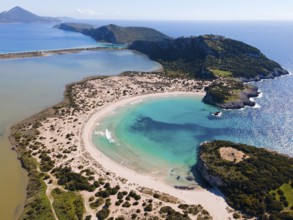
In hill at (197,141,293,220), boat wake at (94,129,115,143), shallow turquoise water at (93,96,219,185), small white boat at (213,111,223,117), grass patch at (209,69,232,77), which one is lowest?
boat wake at (94,129,115,143)

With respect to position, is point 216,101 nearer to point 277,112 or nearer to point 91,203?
point 277,112

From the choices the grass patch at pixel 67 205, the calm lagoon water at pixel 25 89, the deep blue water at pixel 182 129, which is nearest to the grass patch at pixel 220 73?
the deep blue water at pixel 182 129

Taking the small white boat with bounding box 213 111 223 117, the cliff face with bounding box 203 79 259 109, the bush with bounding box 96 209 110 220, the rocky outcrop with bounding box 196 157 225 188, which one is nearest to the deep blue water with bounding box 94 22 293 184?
the small white boat with bounding box 213 111 223 117

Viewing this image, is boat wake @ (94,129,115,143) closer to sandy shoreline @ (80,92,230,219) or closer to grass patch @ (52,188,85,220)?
sandy shoreline @ (80,92,230,219)

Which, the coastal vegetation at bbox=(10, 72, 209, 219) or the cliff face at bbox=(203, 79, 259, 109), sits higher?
the cliff face at bbox=(203, 79, 259, 109)

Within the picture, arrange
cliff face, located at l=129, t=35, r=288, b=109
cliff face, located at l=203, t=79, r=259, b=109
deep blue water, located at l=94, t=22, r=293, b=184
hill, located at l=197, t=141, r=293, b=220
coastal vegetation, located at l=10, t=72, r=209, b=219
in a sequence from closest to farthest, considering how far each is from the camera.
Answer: coastal vegetation, located at l=10, t=72, r=209, b=219
hill, located at l=197, t=141, r=293, b=220
deep blue water, located at l=94, t=22, r=293, b=184
cliff face, located at l=203, t=79, r=259, b=109
cliff face, located at l=129, t=35, r=288, b=109

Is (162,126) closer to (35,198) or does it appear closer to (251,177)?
(251,177)
